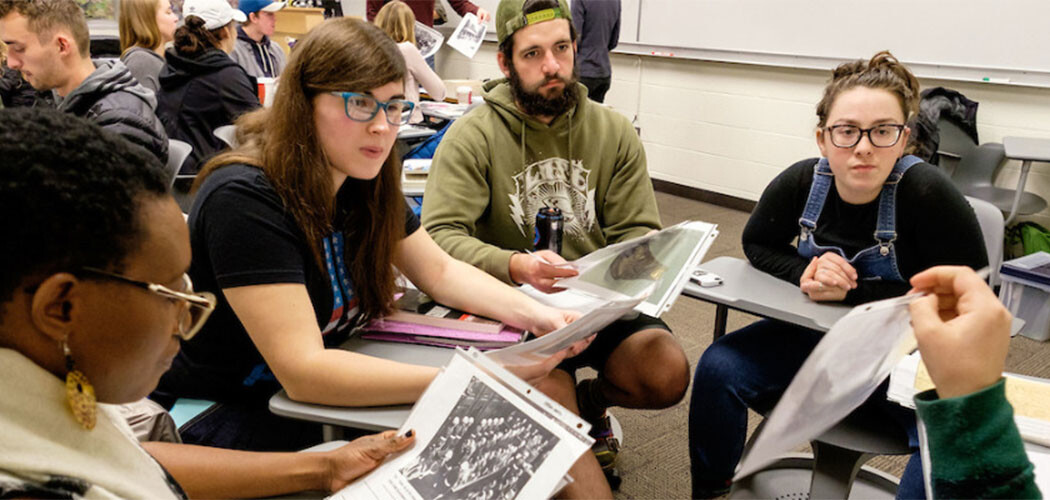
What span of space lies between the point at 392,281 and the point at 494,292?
8.7 inches

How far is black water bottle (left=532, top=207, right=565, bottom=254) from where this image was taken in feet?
6.00

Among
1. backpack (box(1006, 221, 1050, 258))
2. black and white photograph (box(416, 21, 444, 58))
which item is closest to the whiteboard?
backpack (box(1006, 221, 1050, 258))

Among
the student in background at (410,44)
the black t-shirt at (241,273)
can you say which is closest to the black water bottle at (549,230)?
the black t-shirt at (241,273)

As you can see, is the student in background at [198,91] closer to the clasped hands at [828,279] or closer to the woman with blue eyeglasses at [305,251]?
the woman with blue eyeglasses at [305,251]

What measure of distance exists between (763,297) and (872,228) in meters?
0.35

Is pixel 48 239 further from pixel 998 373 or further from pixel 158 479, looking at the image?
pixel 998 373

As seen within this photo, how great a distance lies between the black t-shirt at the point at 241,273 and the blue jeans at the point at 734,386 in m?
0.84

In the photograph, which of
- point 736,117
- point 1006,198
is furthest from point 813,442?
point 736,117

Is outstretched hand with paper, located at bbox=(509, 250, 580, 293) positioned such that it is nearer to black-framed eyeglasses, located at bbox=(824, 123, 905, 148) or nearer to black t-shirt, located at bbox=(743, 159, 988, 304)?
black t-shirt, located at bbox=(743, 159, 988, 304)

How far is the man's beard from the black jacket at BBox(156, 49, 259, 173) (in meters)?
1.65

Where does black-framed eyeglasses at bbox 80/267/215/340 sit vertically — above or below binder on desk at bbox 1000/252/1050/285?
above

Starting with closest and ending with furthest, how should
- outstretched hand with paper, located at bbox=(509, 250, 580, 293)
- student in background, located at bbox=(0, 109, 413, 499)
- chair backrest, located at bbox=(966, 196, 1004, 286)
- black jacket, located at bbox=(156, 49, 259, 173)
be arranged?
student in background, located at bbox=(0, 109, 413, 499), outstretched hand with paper, located at bbox=(509, 250, 580, 293), chair backrest, located at bbox=(966, 196, 1004, 286), black jacket, located at bbox=(156, 49, 259, 173)

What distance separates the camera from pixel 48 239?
1.87 ft

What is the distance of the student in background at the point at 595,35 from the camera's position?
197 inches
